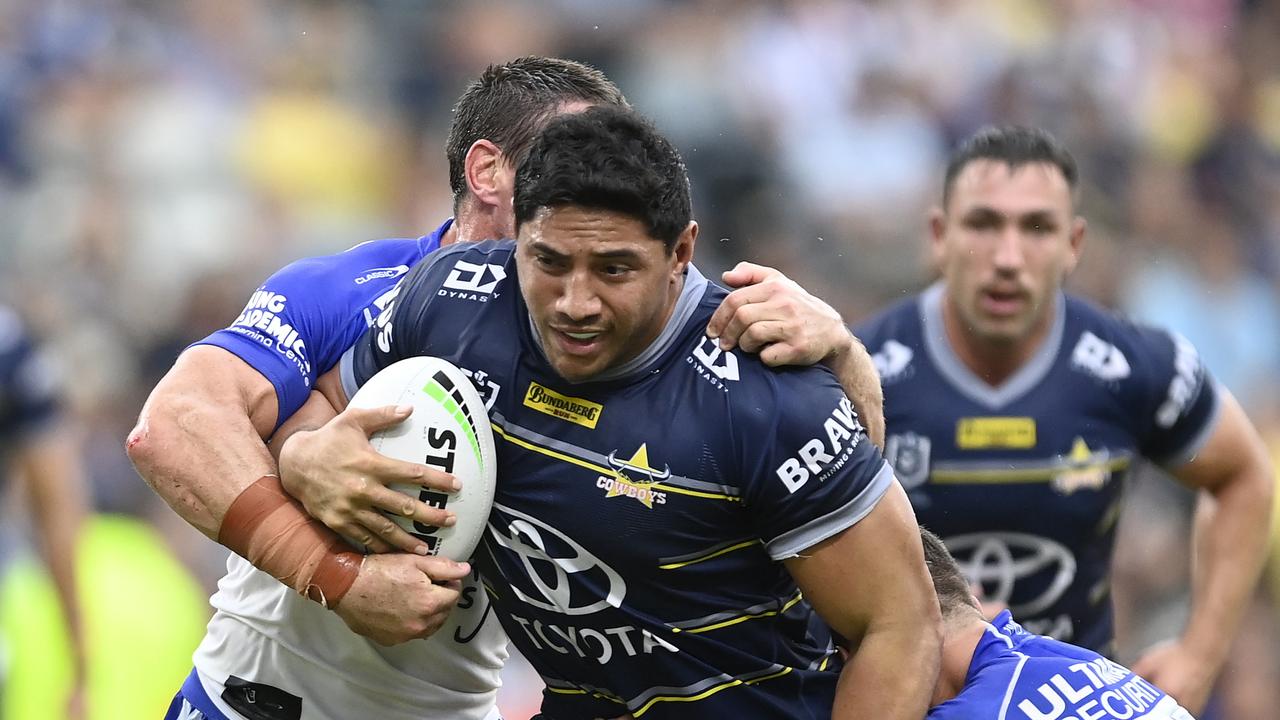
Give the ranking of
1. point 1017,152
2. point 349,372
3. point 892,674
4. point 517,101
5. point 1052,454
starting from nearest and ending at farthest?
point 892,674 → point 349,372 → point 517,101 → point 1052,454 → point 1017,152

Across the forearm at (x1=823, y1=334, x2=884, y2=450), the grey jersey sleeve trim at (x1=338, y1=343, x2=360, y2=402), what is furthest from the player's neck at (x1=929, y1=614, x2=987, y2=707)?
the grey jersey sleeve trim at (x1=338, y1=343, x2=360, y2=402)

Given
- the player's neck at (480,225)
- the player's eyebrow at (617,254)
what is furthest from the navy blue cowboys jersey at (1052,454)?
the player's eyebrow at (617,254)

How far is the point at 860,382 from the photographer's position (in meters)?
3.98

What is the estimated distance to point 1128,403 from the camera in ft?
19.2

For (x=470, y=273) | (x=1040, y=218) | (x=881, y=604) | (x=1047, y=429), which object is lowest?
(x=1047, y=429)

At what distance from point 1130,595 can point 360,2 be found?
6.60 m

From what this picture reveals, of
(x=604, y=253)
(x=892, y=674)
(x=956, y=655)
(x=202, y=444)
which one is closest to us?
(x=604, y=253)

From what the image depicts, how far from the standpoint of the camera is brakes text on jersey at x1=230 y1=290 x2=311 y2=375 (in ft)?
13.5

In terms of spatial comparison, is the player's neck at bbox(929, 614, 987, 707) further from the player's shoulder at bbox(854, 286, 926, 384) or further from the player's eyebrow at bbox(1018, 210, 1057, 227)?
the player's eyebrow at bbox(1018, 210, 1057, 227)

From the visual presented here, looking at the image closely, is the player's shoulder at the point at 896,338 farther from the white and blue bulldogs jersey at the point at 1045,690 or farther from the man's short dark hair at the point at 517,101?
the white and blue bulldogs jersey at the point at 1045,690

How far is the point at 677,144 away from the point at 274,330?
23.5ft

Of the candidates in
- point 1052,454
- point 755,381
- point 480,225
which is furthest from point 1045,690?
point 1052,454

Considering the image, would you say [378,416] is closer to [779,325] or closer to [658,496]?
[658,496]

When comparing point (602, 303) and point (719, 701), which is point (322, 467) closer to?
point (602, 303)
